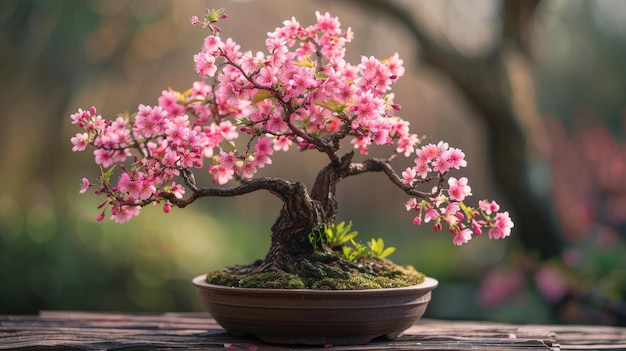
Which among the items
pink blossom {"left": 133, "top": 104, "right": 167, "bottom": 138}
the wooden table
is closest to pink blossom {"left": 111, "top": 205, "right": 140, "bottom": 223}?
pink blossom {"left": 133, "top": 104, "right": 167, "bottom": 138}

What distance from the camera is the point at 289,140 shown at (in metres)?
1.66

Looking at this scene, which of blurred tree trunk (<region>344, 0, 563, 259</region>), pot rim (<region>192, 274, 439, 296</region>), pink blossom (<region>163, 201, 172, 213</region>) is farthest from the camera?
blurred tree trunk (<region>344, 0, 563, 259</region>)

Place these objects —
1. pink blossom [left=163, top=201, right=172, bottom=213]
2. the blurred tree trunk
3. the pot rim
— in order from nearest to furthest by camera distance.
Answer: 1. the pot rim
2. pink blossom [left=163, top=201, right=172, bottom=213]
3. the blurred tree trunk

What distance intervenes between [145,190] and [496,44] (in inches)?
110

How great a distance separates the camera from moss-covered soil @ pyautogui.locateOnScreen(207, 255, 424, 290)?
1467 mm

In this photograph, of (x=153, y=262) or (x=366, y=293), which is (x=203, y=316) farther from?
(x=153, y=262)

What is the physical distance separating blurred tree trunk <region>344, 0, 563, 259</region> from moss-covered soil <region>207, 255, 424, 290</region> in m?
A: 2.19

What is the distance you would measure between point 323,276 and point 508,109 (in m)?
2.42

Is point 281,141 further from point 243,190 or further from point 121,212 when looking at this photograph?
point 121,212

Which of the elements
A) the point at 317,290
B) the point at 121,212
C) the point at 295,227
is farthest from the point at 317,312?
the point at 121,212

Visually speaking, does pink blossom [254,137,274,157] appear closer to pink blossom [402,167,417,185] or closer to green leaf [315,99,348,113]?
green leaf [315,99,348,113]

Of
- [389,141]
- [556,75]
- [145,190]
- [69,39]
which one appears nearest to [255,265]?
[145,190]

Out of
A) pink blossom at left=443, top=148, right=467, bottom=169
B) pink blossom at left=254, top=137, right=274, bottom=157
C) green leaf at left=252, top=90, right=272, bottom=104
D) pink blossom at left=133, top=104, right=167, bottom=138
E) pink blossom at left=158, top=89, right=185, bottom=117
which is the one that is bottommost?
pink blossom at left=443, top=148, right=467, bottom=169

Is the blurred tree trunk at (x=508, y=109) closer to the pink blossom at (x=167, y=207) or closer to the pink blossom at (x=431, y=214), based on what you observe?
the pink blossom at (x=431, y=214)
